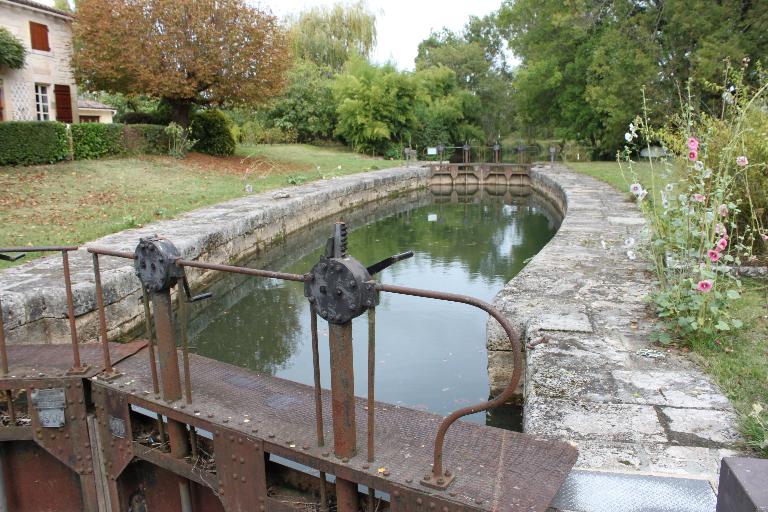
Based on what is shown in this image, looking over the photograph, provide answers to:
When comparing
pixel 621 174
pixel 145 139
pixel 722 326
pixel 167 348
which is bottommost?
pixel 722 326

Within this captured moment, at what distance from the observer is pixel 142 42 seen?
47.8 ft

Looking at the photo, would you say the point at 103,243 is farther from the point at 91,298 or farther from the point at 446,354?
the point at 446,354

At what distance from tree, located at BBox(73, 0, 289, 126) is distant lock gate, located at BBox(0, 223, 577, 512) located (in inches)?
489

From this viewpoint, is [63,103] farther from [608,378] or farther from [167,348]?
[608,378]

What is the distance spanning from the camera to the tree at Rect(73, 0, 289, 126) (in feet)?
47.7

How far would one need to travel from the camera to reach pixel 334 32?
31531 millimetres

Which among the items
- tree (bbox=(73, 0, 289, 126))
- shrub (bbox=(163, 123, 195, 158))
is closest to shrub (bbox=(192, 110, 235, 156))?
shrub (bbox=(163, 123, 195, 158))

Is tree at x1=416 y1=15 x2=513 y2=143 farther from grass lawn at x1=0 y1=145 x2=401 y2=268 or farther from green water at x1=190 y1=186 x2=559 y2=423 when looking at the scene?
green water at x1=190 y1=186 x2=559 y2=423

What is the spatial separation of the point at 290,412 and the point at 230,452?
0.32m

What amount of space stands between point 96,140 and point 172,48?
299 centimetres

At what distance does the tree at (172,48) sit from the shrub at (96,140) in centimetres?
150

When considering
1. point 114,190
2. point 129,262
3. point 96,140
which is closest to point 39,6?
point 96,140

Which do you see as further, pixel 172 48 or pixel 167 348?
Answer: pixel 172 48

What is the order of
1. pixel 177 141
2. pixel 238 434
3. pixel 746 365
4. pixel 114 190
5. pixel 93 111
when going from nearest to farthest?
pixel 238 434
pixel 746 365
pixel 114 190
pixel 177 141
pixel 93 111
